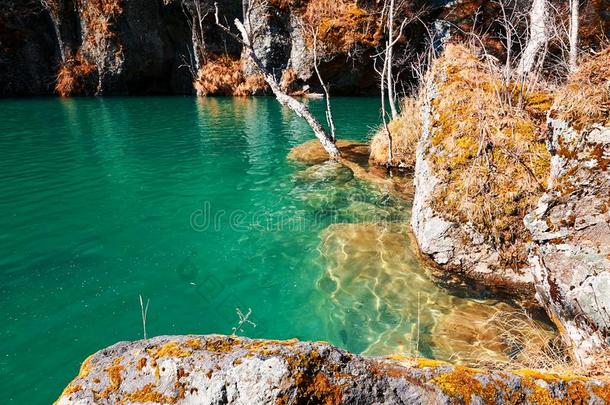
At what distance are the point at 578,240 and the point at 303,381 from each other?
3.19m

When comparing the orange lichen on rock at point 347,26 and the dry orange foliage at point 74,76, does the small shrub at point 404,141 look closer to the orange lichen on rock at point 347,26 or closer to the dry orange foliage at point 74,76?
the orange lichen on rock at point 347,26

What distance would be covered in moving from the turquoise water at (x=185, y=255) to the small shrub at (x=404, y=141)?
62.4 inches

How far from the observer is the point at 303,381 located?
1.79m

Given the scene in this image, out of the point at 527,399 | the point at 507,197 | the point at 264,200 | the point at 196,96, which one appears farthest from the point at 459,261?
the point at 196,96

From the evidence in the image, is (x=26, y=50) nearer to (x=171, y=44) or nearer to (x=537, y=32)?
(x=171, y=44)

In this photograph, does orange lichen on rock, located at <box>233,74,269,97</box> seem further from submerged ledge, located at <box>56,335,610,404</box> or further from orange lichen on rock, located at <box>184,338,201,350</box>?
submerged ledge, located at <box>56,335,610,404</box>

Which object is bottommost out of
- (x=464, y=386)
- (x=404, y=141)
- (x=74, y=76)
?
(x=464, y=386)

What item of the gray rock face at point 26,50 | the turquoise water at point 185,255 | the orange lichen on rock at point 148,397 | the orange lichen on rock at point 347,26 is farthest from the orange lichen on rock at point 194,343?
the gray rock face at point 26,50

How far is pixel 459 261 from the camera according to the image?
19.7ft

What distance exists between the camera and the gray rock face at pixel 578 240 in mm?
3270

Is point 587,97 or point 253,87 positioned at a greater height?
point 253,87

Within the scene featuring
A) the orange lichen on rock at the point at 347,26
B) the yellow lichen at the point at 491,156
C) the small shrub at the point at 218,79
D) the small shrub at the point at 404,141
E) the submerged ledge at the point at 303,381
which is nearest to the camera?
the submerged ledge at the point at 303,381

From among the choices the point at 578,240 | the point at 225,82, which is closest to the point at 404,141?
the point at 578,240

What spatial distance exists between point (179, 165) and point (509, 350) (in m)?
11.1
